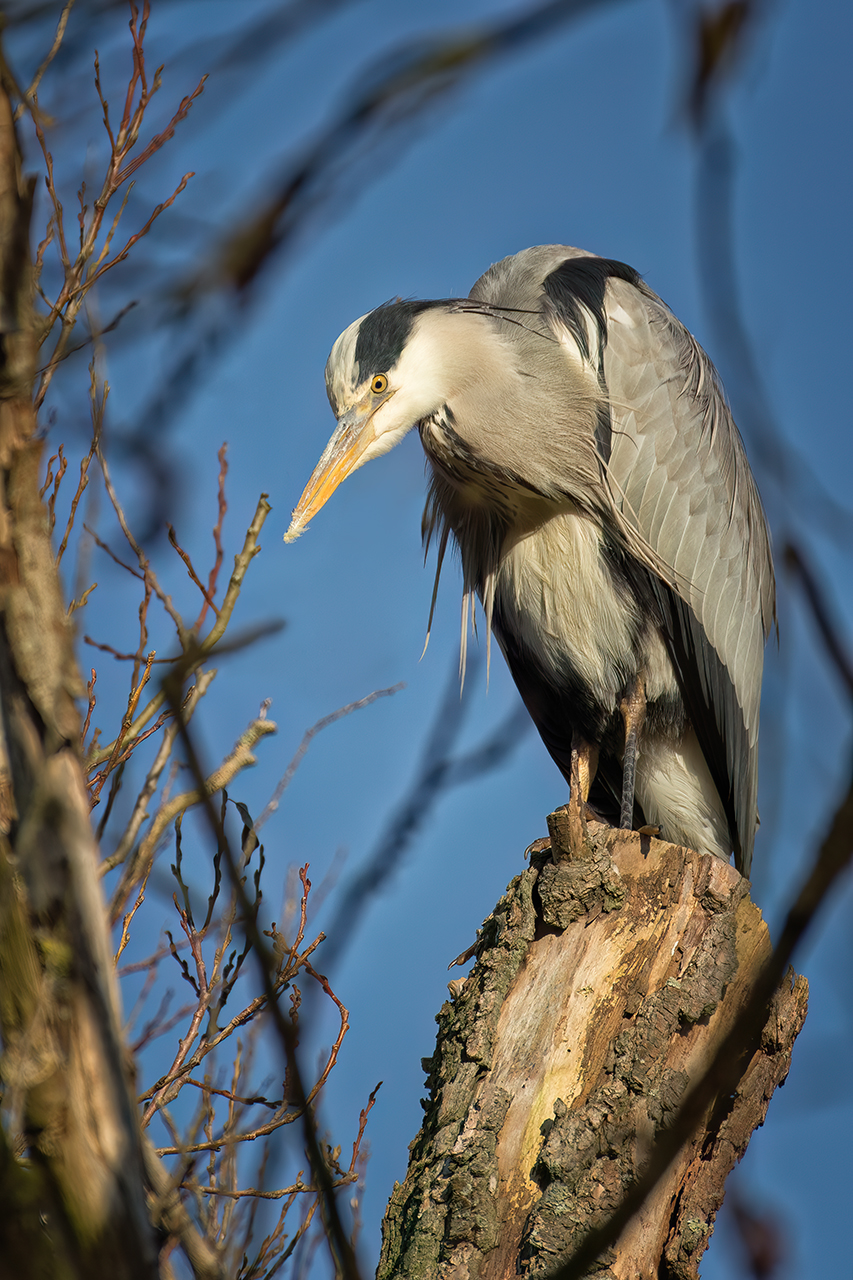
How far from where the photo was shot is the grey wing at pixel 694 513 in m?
3.07

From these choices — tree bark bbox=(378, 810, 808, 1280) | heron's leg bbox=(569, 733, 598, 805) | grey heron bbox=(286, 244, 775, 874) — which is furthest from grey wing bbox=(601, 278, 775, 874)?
→ tree bark bbox=(378, 810, 808, 1280)

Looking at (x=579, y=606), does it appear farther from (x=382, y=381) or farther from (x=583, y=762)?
(x=382, y=381)

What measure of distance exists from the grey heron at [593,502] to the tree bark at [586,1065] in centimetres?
68

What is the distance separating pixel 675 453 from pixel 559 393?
1.39 ft

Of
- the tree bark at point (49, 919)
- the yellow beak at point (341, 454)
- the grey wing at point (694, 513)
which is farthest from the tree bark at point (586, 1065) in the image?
the tree bark at point (49, 919)

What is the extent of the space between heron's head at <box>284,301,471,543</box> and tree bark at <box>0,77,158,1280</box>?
78.2 inches

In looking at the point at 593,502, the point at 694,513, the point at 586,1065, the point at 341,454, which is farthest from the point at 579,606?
the point at 586,1065

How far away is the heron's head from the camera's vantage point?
282 cm

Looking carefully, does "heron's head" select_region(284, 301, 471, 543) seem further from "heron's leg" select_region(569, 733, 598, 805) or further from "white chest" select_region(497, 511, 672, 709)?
"heron's leg" select_region(569, 733, 598, 805)

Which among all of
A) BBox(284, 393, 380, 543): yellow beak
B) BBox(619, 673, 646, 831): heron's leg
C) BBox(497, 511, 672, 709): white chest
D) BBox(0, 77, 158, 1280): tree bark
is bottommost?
BBox(0, 77, 158, 1280): tree bark

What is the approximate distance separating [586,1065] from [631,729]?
1218 millimetres

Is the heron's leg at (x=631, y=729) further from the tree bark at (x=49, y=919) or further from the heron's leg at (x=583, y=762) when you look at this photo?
the tree bark at (x=49, y=919)

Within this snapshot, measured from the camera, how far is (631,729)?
3.14 m

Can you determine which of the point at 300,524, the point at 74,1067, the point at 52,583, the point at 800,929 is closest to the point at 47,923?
the point at 74,1067
